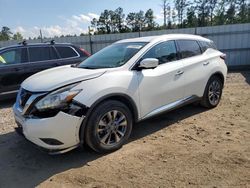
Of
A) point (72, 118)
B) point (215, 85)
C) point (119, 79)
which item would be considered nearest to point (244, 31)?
point (215, 85)

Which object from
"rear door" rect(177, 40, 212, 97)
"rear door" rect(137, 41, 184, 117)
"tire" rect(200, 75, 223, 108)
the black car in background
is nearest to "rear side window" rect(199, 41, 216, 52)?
"rear door" rect(177, 40, 212, 97)

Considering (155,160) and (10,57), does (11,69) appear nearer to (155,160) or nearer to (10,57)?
(10,57)

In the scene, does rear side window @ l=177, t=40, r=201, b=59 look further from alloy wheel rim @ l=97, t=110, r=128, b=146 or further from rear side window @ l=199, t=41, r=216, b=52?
alloy wheel rim @ l=97, t=110, r=128, b=146

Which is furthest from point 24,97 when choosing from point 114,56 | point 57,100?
point 114,56

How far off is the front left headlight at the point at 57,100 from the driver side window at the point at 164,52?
1548 millimetres

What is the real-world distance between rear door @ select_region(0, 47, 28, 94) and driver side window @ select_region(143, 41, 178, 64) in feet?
14.1

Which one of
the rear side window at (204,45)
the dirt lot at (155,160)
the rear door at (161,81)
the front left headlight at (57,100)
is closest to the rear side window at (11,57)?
the dirt lot at (155,160)

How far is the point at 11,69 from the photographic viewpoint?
24.6 ft

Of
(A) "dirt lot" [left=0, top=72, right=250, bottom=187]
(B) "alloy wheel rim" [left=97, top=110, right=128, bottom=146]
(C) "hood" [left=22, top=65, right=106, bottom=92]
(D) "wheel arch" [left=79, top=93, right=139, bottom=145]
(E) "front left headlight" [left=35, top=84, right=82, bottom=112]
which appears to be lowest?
(A) "dirt lot" [left=0, top=72, right=250, bottom=187]

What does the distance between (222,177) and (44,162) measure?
2.50 meters

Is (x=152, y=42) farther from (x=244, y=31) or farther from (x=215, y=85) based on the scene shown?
(x=244, y=31)

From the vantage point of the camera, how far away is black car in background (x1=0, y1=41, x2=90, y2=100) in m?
7.45

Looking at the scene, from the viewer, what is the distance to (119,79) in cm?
426

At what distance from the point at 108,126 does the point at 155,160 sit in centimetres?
84
